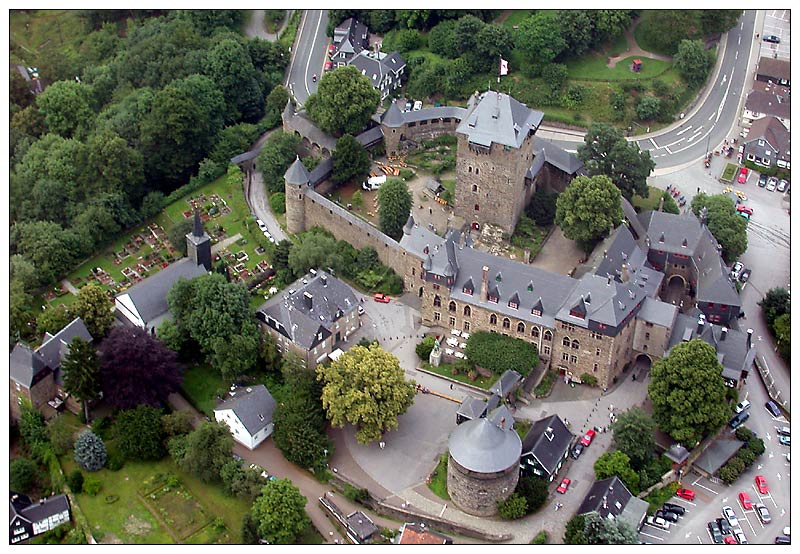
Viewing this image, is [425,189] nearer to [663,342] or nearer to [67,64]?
[663,342]

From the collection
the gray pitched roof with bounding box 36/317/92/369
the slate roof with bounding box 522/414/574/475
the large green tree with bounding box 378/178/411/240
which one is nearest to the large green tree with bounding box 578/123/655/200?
the large green tree with bounding box 378/178/411/240

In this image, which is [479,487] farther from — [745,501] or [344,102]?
[344,102]

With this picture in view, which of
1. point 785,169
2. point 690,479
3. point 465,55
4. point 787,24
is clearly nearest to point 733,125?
point 785,169

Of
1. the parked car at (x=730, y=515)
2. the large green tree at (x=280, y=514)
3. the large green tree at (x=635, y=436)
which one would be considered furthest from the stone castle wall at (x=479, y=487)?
the parked car at (x=730, y=515)

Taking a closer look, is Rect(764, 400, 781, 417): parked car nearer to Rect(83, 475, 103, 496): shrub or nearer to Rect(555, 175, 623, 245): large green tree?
Rect(555, 175, 623, 245): large green tree

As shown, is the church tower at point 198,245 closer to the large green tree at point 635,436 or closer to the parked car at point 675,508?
the large green tree at point 635,436
